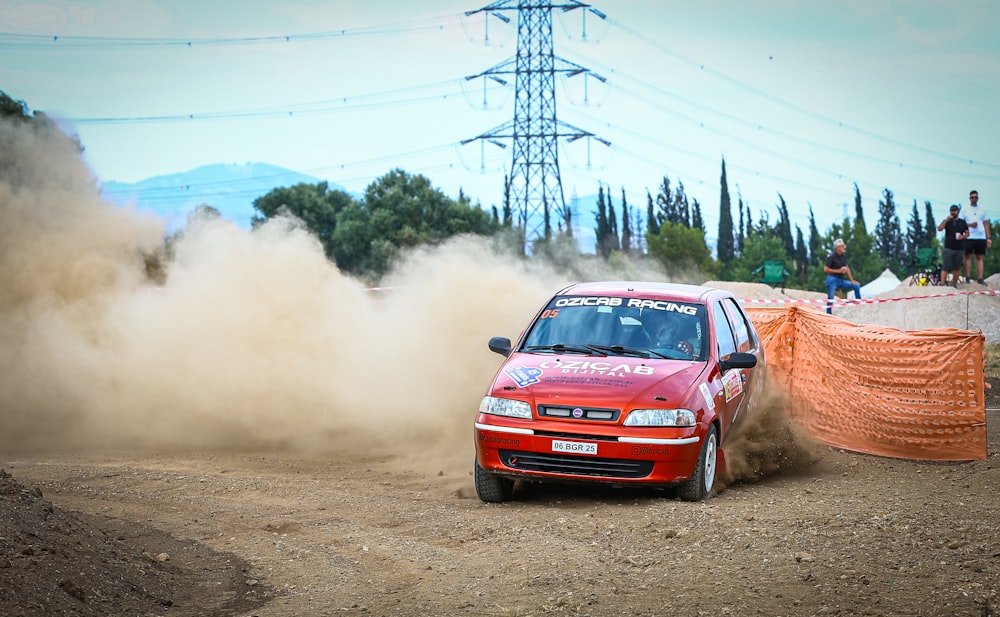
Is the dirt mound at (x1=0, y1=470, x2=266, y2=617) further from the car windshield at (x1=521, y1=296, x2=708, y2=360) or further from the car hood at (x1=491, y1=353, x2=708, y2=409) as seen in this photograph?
the car windshield at (x1=521, y1=296, x2=708, y2=360)

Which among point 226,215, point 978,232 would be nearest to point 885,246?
point 978,232

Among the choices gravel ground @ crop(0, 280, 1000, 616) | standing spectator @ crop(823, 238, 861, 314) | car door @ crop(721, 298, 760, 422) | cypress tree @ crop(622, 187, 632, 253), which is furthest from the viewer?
cypress tree @ crop(622, 187, 632, 253)

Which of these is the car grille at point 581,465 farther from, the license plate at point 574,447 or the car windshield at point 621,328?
the car windshield at point 621,328

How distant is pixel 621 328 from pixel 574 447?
1.57 metres

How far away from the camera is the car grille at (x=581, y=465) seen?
7672mm

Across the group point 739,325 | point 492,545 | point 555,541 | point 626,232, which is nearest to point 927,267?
point 739,325

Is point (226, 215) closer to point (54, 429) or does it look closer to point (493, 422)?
point (54, 429)

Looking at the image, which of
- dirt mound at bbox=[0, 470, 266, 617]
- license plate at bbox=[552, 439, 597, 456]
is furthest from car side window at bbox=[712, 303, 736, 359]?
dirt mound at bbox=[0, 470, 266, 617]

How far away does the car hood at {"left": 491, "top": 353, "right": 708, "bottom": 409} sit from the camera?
7773 millimetres

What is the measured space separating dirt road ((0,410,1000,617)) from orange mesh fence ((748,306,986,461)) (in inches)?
18.0

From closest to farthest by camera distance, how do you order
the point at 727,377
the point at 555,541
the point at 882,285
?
the point at 555,541 → the point at 727,377 → the point at 882,285

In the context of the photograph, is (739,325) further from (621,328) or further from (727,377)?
(621,328)

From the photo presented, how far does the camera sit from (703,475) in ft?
25.8

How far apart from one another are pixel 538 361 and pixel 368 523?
1.96 metres
